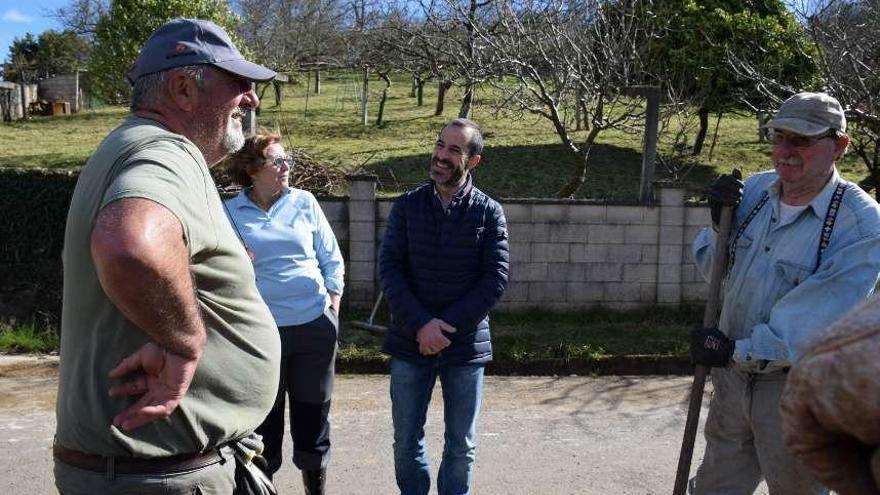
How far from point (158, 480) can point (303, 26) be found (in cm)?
1927

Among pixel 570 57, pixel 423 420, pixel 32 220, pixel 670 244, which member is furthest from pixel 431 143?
pixel 423 420

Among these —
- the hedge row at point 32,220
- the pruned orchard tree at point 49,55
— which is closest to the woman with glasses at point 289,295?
the hedge row at point 32,220

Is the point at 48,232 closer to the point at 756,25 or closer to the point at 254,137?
the point at 254,137

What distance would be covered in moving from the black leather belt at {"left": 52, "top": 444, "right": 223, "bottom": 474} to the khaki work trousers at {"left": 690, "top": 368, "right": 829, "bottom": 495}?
2164 mm

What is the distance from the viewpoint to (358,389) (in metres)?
6.92

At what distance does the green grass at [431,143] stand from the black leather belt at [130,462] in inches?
362

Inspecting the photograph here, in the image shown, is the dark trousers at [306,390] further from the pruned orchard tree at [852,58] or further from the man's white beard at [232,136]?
the pruned orchard tree at [852,58]

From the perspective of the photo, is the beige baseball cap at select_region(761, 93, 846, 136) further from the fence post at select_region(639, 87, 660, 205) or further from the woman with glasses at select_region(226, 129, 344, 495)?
the fence post at select_region(639, 87, 660, 205)

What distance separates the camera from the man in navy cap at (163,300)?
6.75ft

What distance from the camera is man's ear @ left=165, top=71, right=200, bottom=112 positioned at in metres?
2.40

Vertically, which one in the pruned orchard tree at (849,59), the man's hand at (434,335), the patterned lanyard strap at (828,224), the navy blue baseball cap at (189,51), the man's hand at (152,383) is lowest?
the man's hand at (434,335)

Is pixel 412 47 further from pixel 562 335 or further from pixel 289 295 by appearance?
pixel 289 295

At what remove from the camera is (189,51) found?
94.0 inches

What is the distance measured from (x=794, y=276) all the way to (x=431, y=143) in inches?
531
